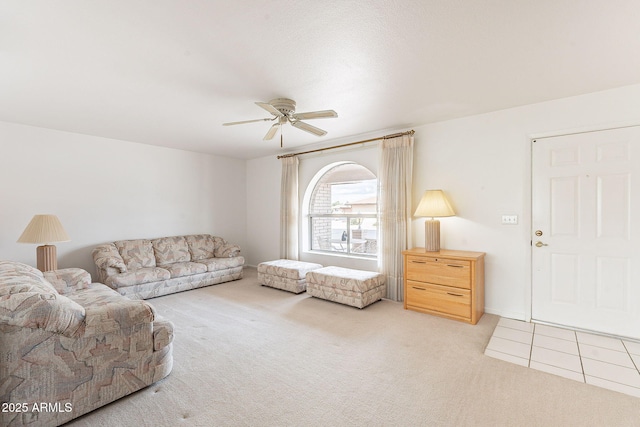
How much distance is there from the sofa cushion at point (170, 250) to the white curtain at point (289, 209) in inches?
70.8

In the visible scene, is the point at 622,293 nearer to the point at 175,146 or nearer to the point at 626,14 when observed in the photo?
the point at 626,14

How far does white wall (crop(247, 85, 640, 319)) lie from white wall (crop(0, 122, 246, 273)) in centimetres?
423

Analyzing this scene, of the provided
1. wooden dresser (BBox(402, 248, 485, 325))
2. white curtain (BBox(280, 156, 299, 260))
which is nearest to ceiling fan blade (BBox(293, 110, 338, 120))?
wooden dresser (BBox(402, 248, 485, 325))

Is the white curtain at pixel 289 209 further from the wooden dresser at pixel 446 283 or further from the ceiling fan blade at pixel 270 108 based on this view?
the ceiling fan blade at pixel 270 108

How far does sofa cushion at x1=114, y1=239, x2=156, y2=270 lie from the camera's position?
4734mm

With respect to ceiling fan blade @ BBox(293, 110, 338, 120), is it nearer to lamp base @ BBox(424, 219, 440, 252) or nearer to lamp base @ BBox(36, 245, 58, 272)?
lamp base @ BBox(424, 219, 440, 252)

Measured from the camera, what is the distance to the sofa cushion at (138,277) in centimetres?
418

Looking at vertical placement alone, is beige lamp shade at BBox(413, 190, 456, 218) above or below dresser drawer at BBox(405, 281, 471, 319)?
above

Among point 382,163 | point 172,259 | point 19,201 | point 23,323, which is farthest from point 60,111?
point 382,163

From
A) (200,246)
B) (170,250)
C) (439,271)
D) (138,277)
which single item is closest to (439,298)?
(439,271)

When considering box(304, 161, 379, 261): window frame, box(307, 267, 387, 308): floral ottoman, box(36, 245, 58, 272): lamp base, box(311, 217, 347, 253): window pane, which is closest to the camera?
box(36, 245, 58, 272): lamp base

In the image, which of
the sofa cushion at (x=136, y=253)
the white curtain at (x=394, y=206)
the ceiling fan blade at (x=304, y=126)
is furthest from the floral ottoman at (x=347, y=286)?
the sofa cushion at (x=136, y=253)

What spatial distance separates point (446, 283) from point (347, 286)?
1240 mm

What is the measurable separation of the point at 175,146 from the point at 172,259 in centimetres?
207
